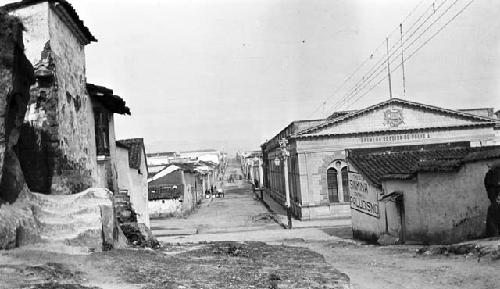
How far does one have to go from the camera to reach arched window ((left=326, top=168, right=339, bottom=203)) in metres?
31.0

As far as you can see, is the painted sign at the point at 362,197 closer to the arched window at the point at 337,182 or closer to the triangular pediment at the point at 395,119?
the arched window at the point at 337,182

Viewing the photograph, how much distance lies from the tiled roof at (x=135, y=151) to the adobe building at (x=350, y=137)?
38.8 ft

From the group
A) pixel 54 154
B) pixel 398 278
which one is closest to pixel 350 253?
pixel 398 278

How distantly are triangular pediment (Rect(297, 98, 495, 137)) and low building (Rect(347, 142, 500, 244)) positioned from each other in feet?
34.1

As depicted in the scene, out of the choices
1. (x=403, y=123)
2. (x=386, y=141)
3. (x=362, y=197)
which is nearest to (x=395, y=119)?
(x=403, y=123)

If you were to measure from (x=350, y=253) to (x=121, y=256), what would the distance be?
28.0 feet

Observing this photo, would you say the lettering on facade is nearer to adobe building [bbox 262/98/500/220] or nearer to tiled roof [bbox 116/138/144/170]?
adobe building [bbox 262/98/500/220]

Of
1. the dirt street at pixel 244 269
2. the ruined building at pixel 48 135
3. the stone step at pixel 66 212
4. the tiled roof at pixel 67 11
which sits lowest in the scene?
the dirt street at pixel 244 269

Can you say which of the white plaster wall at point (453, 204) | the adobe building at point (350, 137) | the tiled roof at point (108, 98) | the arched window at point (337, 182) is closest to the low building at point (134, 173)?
the tiled roof at point (108, 98)

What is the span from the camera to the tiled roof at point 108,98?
45.7ft

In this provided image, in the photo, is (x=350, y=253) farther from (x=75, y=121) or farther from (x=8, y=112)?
(x=8, y=112)

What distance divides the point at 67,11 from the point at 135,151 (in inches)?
447

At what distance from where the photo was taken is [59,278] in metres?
6.35

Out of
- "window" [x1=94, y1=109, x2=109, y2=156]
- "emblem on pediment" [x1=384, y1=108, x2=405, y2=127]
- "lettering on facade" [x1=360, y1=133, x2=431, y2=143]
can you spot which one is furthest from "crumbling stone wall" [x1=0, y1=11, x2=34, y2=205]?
"emblem on pediment" [x1=384, y1=108, x2=405, y2=127]
